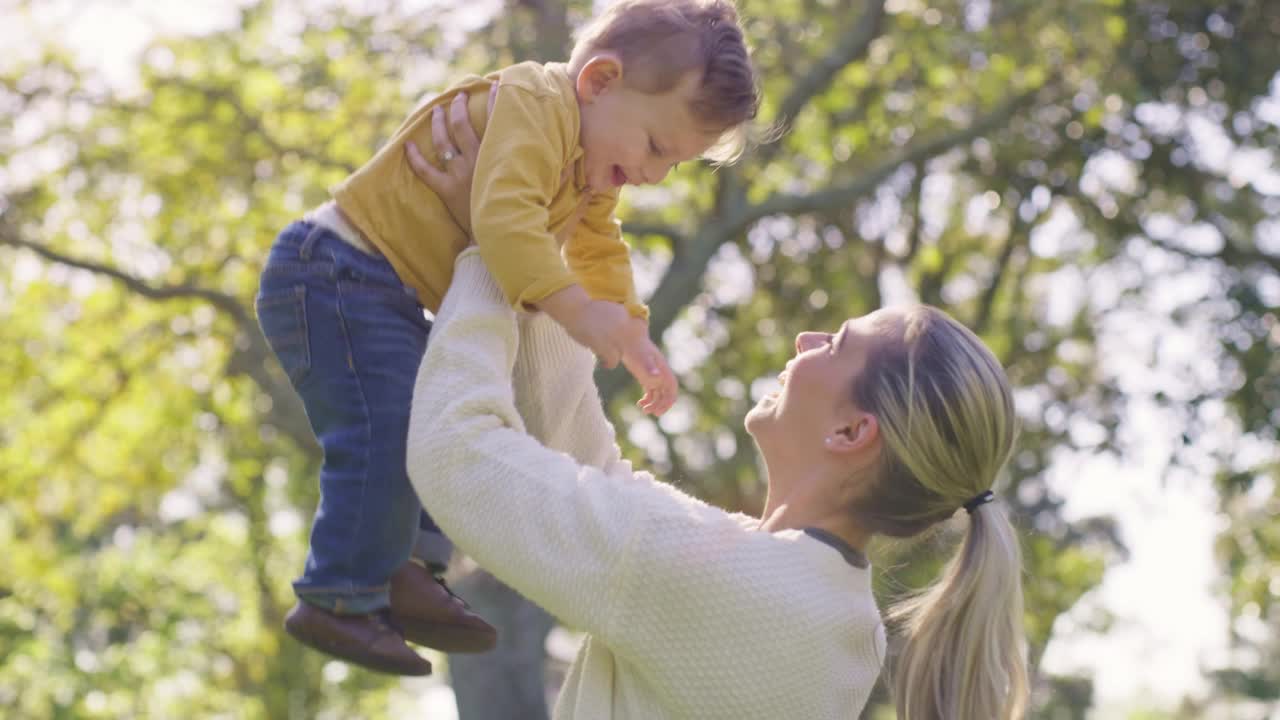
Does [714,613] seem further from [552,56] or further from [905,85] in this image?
[905,85]

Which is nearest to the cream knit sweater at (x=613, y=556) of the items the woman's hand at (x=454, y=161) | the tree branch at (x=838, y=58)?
the woman's hand at (x=454, y=161)

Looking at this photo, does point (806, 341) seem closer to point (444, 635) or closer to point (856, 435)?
point (856, 435)

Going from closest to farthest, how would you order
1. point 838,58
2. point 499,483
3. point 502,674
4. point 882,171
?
1. point 499,483
2. point 502,674
3. point 838,58
4. point 882,171

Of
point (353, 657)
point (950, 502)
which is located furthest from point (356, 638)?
point (950, 502)

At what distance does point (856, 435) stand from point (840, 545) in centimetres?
17

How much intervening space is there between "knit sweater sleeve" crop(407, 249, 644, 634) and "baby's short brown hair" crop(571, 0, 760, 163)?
417 millimetres

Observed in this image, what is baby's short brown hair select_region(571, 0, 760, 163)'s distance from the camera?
2225mm

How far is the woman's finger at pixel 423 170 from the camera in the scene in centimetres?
218

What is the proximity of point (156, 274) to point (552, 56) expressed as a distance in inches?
120

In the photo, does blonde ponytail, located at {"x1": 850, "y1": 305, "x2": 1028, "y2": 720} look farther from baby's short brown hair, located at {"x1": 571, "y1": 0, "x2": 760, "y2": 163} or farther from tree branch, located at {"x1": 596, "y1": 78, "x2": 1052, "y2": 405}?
tree branch, located at {"x1": 596, "y1": 78, "x2": 1052, "y2": 405}

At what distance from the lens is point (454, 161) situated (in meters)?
2.18

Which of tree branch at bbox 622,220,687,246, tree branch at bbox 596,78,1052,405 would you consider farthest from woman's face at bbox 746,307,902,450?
tree branch at bbox 622,220,687,246

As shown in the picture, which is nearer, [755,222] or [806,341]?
[806,341]

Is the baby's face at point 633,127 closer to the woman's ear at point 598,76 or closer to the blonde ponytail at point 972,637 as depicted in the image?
the woman's ear at point 598,76
